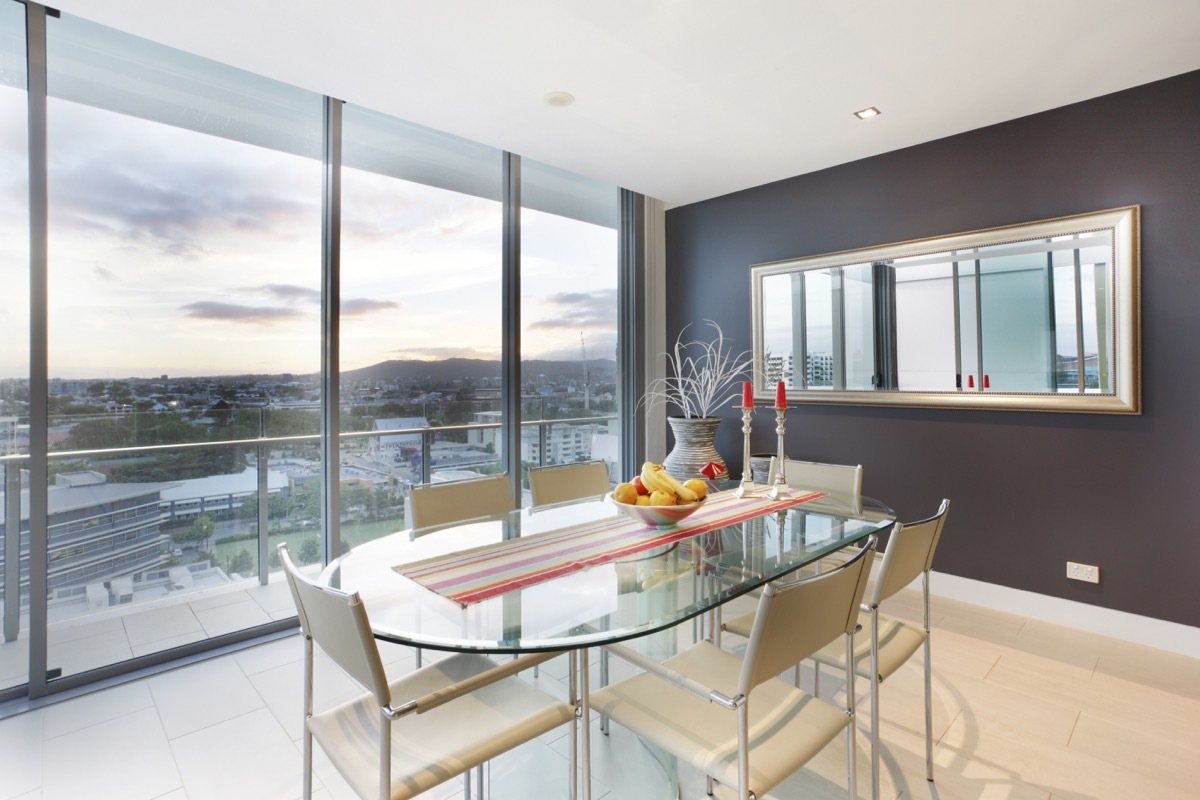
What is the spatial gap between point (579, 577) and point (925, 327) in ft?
9.65

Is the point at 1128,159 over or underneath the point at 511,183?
underneath

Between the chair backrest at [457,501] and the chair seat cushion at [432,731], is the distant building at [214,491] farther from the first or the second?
the chair seat cushion at [432,731]

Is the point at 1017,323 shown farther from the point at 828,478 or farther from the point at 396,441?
the point at 396,441

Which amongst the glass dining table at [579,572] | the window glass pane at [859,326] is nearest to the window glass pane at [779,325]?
the window glass pane at [859,326]

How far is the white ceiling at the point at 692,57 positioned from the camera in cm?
228

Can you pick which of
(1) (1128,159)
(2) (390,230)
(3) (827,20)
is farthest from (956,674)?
(2) (390,230)

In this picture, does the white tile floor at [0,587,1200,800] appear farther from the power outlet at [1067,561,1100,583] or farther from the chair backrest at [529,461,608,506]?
the chair backrest at [529,461,608,506]

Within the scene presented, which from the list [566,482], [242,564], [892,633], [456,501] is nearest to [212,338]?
[242,564]

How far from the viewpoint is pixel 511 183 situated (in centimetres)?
392

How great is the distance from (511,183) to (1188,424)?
3.87 meters

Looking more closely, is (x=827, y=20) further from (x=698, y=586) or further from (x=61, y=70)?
(x=61, y=70)

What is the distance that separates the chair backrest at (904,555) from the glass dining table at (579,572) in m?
0.22

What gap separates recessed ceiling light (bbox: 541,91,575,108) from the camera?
2.95 meters

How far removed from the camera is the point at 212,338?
288 centimetres
